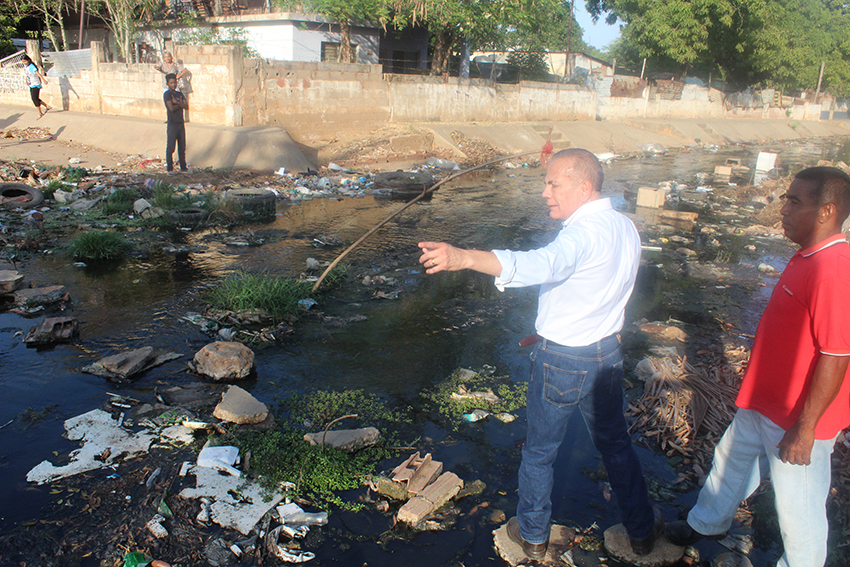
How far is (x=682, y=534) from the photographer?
7.91ft

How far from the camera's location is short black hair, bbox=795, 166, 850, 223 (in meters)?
1.97

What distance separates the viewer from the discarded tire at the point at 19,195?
27.0 ft

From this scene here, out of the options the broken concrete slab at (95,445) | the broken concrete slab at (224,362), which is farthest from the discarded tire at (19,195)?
the broken concrete slab at (95,445)

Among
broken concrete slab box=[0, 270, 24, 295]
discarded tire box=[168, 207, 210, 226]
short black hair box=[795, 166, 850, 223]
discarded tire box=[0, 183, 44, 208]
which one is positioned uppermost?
short black hair box=[795, 166, 850, 223]

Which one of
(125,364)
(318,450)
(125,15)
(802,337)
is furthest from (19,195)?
(125,15)

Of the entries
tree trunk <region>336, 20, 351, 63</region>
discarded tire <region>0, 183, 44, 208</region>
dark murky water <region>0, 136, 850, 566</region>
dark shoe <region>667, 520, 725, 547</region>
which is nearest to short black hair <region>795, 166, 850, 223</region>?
dark shoe <region>667, 520, 725, 547</region>

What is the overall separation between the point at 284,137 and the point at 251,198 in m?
A: 4.55

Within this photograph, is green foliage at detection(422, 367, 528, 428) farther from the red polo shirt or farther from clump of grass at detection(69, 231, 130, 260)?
clump of grass at detection(69, 231, 130, 260)

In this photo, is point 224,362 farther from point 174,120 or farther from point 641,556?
point 174,120

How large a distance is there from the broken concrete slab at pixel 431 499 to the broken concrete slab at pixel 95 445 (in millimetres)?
1481

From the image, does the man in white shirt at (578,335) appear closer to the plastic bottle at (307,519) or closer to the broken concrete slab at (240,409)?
the plastic bottle at (307,519)

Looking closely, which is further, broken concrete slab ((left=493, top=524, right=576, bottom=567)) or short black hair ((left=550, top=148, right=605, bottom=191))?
broken concrete slab ((left=493, top=524, right=576, bottom=567))

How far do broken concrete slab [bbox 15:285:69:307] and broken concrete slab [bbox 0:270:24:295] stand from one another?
8 centimetres

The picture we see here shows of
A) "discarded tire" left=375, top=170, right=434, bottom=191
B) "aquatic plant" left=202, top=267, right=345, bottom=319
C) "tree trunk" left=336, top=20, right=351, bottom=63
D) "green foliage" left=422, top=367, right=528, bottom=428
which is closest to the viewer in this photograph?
"green foliage" left=422, top=367, right=528, bottom=428
